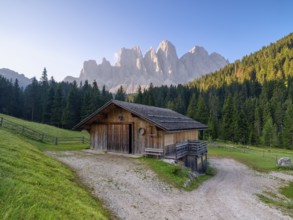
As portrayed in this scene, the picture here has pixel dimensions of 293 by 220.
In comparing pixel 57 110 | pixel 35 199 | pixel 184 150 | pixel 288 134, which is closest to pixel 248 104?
pixel 288 134

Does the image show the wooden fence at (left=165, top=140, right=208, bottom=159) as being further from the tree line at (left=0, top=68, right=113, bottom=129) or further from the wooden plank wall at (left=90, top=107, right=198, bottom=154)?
the tree line at (left=0, top=68, right=113, bottom=129)

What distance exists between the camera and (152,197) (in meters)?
13.0

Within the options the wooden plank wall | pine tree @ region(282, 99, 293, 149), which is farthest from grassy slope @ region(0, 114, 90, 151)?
pine tree @ region(282, 99, 293, 149)

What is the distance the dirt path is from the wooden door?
16.1ft

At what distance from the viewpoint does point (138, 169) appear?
→ 60.5 feet

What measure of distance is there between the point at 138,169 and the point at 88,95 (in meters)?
53.7

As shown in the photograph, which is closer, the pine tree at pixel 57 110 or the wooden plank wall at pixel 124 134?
the wooden plank wall at pixel 124 134

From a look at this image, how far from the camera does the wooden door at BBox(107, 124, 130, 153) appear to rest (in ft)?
83.7

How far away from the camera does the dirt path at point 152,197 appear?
1123cm

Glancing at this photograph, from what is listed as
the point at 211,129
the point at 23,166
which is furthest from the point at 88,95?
the point at 23,166

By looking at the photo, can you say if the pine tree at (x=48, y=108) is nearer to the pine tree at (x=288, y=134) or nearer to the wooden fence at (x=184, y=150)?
the wooden fence at (x=184, y=150)

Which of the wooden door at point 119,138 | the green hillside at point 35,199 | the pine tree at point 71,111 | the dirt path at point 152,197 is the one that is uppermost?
the pine tree at point 71,111

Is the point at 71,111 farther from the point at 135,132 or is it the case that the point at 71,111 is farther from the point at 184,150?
the point at 184,150

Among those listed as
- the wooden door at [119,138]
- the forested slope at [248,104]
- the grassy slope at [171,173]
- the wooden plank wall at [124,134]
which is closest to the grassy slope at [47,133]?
the wooden plank wall at [124,134]
